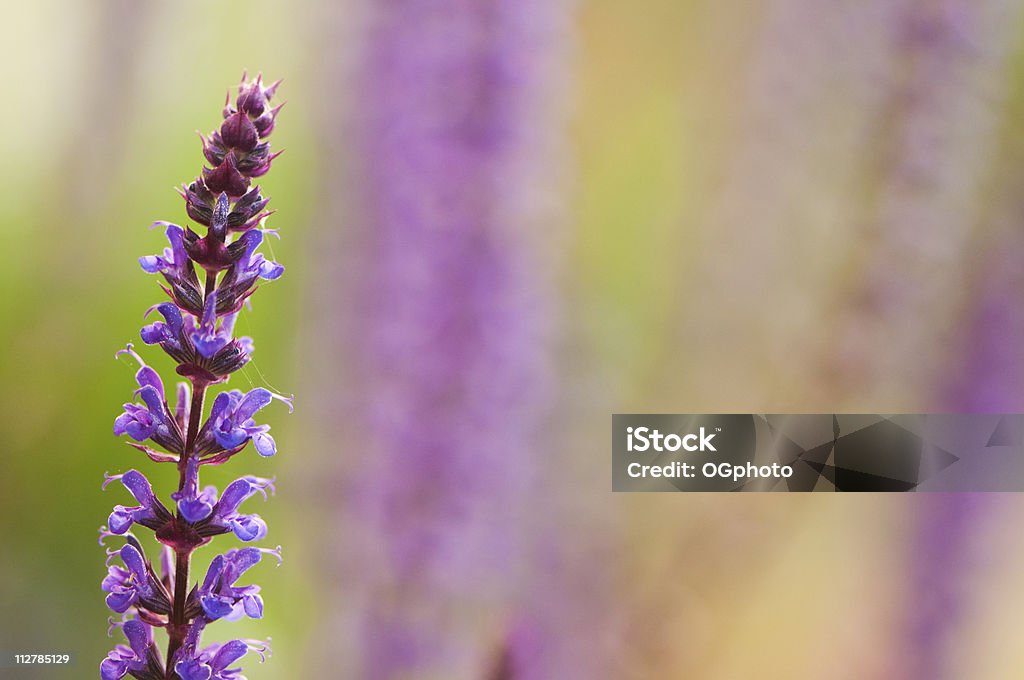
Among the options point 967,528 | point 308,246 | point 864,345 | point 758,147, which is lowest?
point 967,528

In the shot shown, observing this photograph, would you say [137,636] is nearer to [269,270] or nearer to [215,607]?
[215,607]

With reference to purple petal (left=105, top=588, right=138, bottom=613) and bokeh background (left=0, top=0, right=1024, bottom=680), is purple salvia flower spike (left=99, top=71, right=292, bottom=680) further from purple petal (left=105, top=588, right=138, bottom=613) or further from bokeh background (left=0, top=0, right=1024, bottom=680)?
bokeh background (left=0, top=0, right=1024, bottom=680)

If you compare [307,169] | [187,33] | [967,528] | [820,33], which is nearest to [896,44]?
[820,33]

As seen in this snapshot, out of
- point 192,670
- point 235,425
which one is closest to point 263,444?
point 235,425

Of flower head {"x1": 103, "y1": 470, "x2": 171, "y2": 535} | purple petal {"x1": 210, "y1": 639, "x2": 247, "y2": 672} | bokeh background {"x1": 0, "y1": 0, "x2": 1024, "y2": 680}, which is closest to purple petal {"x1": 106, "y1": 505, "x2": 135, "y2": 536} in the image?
flower head {"x1": 103, "y1": 470, "x2": 171, "y2": 535}

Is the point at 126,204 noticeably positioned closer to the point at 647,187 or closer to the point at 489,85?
the point at 489,85

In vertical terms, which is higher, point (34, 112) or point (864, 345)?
point (34, 112)
